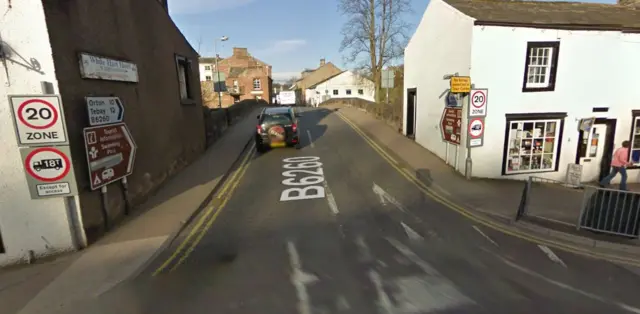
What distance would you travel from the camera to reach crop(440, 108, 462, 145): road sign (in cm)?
1030

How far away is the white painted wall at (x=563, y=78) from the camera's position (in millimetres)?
9742

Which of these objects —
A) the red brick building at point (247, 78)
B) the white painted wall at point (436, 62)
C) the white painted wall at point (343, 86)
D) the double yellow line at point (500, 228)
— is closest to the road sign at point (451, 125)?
the white painted wall at point (436, 62)

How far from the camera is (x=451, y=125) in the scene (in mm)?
10797

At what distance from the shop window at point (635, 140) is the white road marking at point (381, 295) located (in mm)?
12450

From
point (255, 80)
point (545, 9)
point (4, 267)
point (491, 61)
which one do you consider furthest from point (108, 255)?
point (255, 80)

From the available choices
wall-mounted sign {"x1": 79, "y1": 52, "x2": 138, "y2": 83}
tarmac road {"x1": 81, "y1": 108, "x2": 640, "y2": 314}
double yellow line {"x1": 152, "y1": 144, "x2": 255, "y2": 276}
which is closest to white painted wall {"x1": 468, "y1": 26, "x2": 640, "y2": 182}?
tarmac road {"x1": 81, "y1": 108, "x2": 640, "y2": 314}

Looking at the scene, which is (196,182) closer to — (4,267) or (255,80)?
(4,267)

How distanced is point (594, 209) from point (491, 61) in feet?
17.8

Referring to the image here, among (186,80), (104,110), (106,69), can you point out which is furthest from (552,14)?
(104,110)

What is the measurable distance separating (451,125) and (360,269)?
7707 mm

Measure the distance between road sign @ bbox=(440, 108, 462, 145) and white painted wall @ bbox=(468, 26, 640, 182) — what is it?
32.2 inches

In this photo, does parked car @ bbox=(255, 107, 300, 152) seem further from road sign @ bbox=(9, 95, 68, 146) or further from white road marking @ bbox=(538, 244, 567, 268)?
white road marking @ bbox=(538, 244, 567, 268)

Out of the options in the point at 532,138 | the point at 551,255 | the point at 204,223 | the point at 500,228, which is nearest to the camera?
the point at 551,255

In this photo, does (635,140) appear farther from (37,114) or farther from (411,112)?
(37,114)
